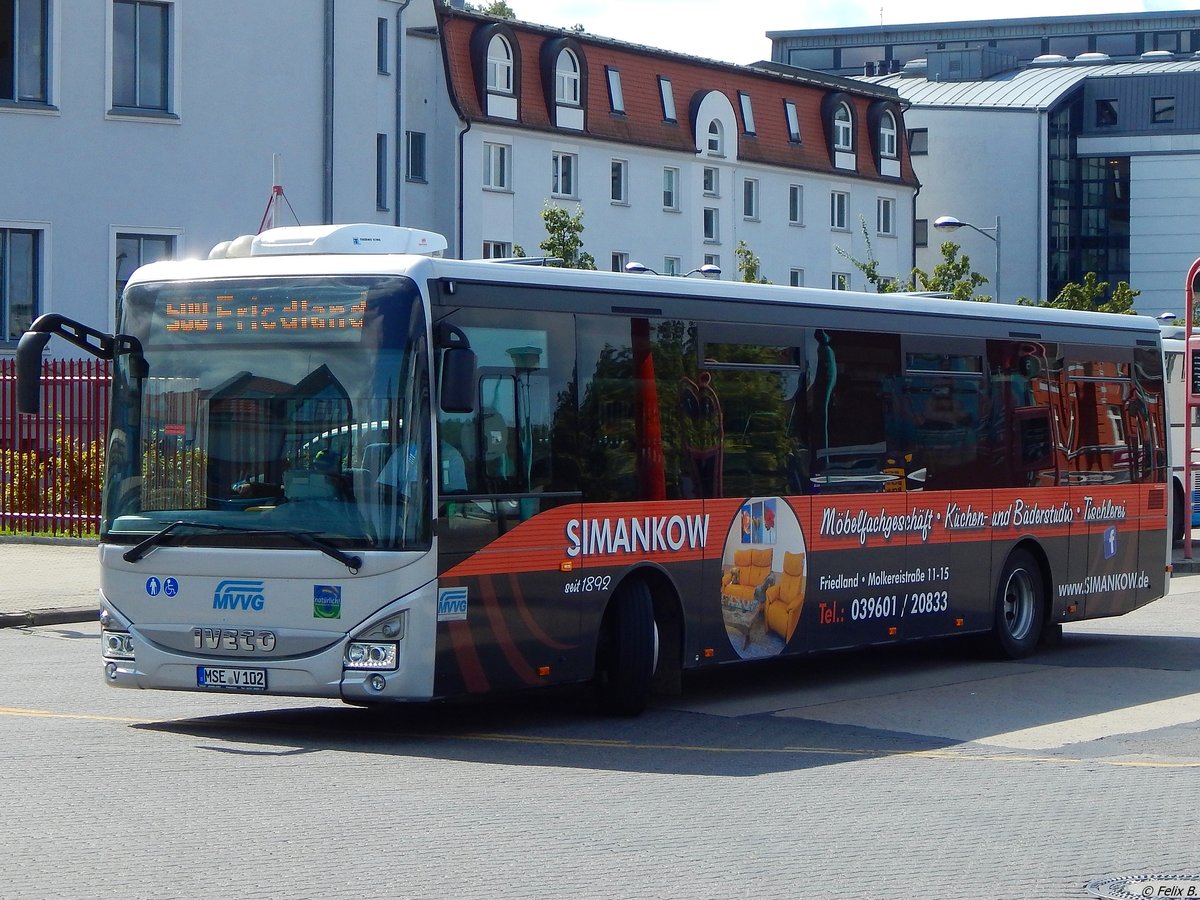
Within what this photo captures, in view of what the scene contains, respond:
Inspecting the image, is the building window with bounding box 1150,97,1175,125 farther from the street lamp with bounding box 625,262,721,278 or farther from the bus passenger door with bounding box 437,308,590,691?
the bus passenger door with bounding box 437,308,590,691

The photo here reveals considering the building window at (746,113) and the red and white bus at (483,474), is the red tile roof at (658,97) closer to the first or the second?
the building window at (746,113)

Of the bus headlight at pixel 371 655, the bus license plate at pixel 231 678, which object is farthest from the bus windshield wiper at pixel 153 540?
the bus headlight at pixel 371 655

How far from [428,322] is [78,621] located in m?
9.17

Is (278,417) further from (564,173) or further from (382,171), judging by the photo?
(564,173)

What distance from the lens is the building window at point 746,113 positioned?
64.8 m

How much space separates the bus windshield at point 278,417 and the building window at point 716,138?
52971mm

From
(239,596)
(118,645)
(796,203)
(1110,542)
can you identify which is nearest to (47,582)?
(118,645)

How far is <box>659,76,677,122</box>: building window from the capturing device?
61.6 meters

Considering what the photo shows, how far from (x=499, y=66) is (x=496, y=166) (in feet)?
9.48

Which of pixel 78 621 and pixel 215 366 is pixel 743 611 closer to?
pixel 215 366

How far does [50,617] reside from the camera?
18.2 meters

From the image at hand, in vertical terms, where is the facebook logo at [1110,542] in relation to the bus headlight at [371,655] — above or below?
above

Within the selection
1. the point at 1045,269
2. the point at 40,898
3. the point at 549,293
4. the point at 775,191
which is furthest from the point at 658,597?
the point at 1045,269

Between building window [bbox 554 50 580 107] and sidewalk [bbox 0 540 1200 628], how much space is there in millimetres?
35021
